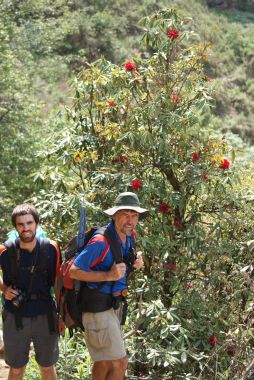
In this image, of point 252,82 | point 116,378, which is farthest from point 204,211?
point 252,82

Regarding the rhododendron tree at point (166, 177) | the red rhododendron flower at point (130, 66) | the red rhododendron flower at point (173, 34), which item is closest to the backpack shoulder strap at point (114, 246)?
the rhododendron tree at point (166, 177)

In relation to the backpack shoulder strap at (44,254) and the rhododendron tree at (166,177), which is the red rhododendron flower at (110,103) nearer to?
the rhododendron tree at (166,177)

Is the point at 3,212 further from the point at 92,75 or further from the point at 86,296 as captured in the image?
the point at 86,296

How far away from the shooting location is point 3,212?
1041cm

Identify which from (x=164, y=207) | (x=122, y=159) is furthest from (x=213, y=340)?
(x=122, y=159)

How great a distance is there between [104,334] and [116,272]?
449 mm

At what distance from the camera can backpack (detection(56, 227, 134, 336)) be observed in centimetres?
374

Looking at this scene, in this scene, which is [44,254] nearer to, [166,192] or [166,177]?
[166,192]

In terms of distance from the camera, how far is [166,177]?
5312 mm

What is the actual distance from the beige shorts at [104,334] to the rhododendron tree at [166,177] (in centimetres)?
86

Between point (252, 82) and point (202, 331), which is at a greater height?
point (202, 331)

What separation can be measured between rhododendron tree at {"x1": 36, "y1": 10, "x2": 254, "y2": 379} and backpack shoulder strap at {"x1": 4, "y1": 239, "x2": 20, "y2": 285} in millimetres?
1032

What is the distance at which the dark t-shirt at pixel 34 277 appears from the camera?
3.77 meters

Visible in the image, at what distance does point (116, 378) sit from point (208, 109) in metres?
2.37
